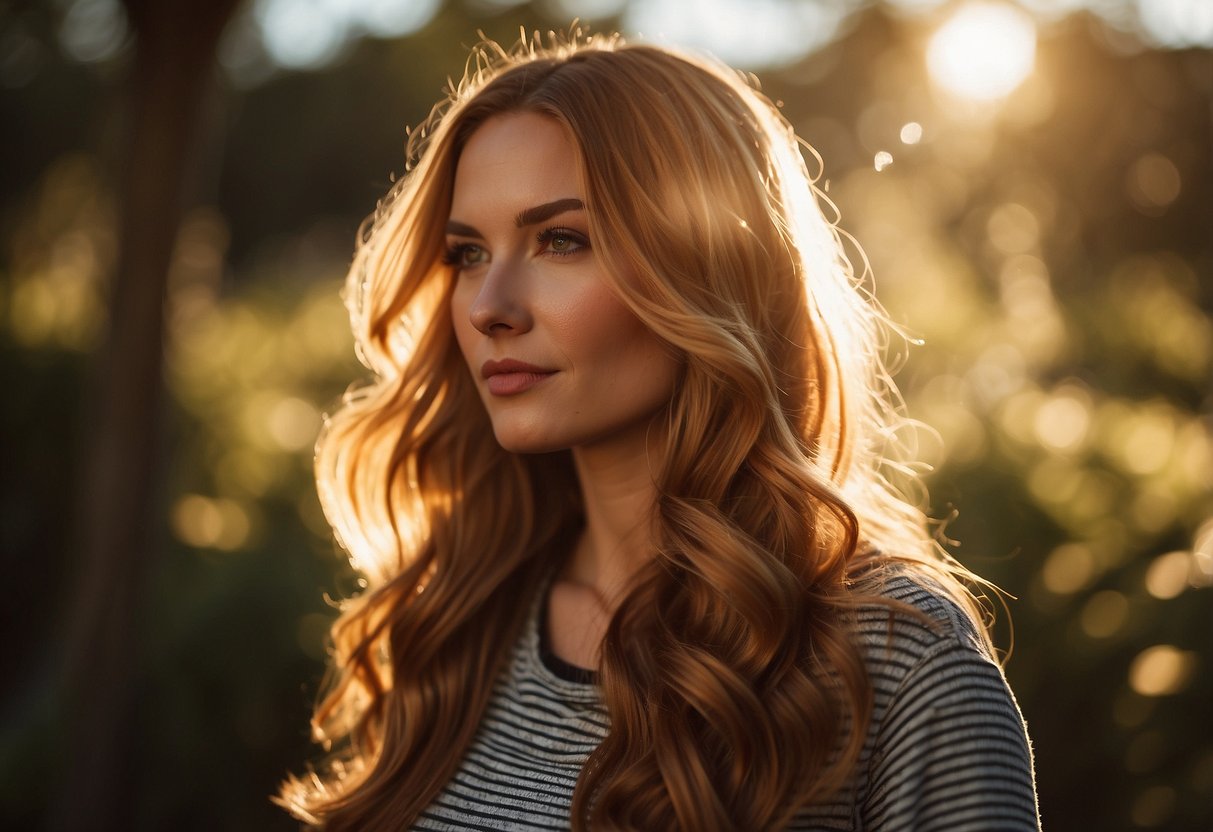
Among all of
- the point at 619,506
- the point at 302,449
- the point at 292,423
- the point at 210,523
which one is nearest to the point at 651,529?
the point at 619,506

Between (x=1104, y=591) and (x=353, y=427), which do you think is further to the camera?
(x=1104, y=591)

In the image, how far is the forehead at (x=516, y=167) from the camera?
238 cm

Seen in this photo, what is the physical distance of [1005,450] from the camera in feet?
16.3

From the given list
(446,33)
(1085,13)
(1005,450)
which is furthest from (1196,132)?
(1005,450)

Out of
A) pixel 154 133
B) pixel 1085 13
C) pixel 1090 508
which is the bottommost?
pixel 1090 508

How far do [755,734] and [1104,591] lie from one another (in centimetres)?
296

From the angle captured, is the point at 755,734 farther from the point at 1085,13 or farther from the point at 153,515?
→ the point at 1085,13

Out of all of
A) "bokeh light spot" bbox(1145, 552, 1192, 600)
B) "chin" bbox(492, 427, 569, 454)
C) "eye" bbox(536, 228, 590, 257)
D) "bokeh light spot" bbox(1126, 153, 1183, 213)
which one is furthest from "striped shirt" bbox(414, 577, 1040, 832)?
"bokeh light spot" bbox(1126, 153, 1183, 213)

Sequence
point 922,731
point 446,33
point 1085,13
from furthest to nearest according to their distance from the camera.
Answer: point 446,33 → point 1085,13 → point 922,731

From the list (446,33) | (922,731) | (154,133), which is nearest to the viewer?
(922,731)

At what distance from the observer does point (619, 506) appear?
2602 millimetres

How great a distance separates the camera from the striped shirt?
1.84 m

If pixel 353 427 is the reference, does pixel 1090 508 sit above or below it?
below

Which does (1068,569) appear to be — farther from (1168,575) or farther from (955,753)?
(955,753)
